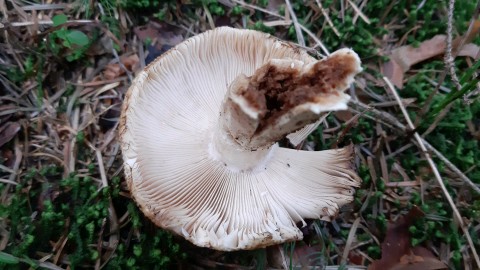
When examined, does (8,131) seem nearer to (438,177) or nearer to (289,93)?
(289,93)

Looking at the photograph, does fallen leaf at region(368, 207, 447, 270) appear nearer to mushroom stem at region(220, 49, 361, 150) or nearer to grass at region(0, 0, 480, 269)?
grass at region(0, 0, 480, 269)

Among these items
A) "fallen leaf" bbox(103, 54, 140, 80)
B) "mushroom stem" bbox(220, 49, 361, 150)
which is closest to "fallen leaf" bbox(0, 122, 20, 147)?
"fallen leaf" bbox(103, 54, 140, 80)

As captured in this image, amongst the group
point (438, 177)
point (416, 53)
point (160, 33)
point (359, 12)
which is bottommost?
point (438, 177)

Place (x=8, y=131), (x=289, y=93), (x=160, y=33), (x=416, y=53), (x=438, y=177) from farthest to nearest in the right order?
(x=416, y=53) → (x=160, y=33) → (x=438, y=177) → (x=8, y=131) → (x=289, y=93)

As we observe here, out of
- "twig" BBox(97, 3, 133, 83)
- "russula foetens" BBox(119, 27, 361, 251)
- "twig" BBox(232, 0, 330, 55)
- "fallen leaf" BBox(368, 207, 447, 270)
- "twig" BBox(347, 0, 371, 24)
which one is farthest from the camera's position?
"twig" BBox(347, 0, 371, 24)

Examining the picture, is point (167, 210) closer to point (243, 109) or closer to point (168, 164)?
point (168, 164)

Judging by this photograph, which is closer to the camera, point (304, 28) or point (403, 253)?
point (403, 253)

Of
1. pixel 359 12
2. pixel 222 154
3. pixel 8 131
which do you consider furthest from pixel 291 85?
pixel 8 131
